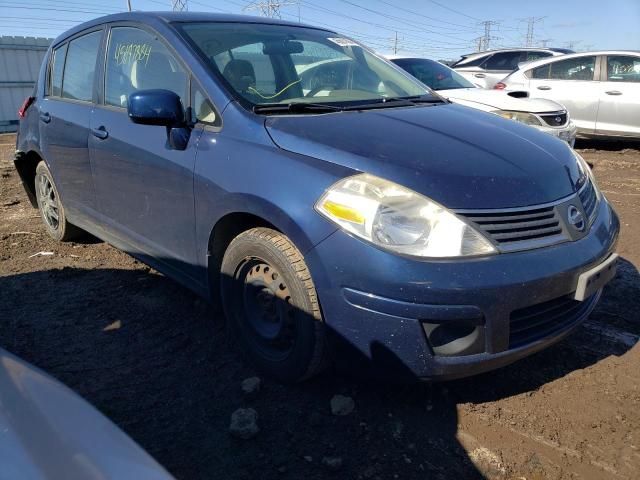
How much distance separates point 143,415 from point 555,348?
2119 mm

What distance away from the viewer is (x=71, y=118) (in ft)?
12.3

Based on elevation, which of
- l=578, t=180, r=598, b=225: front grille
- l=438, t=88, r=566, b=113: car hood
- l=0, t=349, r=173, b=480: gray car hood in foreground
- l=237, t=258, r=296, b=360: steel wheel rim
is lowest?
l=237, t=258, r=296, b=360: steel wheel rim

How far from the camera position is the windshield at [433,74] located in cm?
765

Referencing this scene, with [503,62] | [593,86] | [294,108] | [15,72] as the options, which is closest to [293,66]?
[294,108]

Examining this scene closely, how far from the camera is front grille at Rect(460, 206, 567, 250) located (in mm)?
2084

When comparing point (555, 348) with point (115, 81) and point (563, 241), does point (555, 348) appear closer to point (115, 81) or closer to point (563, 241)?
point (563, 241)

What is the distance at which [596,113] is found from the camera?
8.82 m

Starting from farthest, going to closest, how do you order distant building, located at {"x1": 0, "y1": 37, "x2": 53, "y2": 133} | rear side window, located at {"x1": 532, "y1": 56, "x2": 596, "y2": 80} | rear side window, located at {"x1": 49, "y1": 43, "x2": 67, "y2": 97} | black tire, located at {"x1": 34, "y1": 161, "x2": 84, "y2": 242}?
1. distant building, located at {"x1": 0, "y1": 37, "x2": 53, "y2": 133}
2. rear side window, located at {"x1": 532, "y1": 56, "x2": 596, "y2": 80}
3. black tire, located at {"x1": 34, "y1": 161, "x2": 84, "y2": 242}
4. rear side window, located at {"x1": 49, "y1": 43, "x2": 67, "y2": 97}

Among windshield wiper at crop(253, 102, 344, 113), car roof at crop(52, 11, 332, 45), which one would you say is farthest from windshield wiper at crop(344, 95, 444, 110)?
car roof at crop(52, 11, 332, 45)

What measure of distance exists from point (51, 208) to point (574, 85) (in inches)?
324

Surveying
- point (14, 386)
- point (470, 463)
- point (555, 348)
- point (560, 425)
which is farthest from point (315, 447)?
point (555, 348)

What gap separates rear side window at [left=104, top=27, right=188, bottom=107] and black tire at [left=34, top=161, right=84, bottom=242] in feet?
4.04

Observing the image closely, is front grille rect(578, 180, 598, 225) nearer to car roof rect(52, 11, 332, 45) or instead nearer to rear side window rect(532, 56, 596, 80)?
car roof rect(52, 11, 332, 45)

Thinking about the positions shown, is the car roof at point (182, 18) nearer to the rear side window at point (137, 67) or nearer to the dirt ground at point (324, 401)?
the rear side window at point (137, 67)
